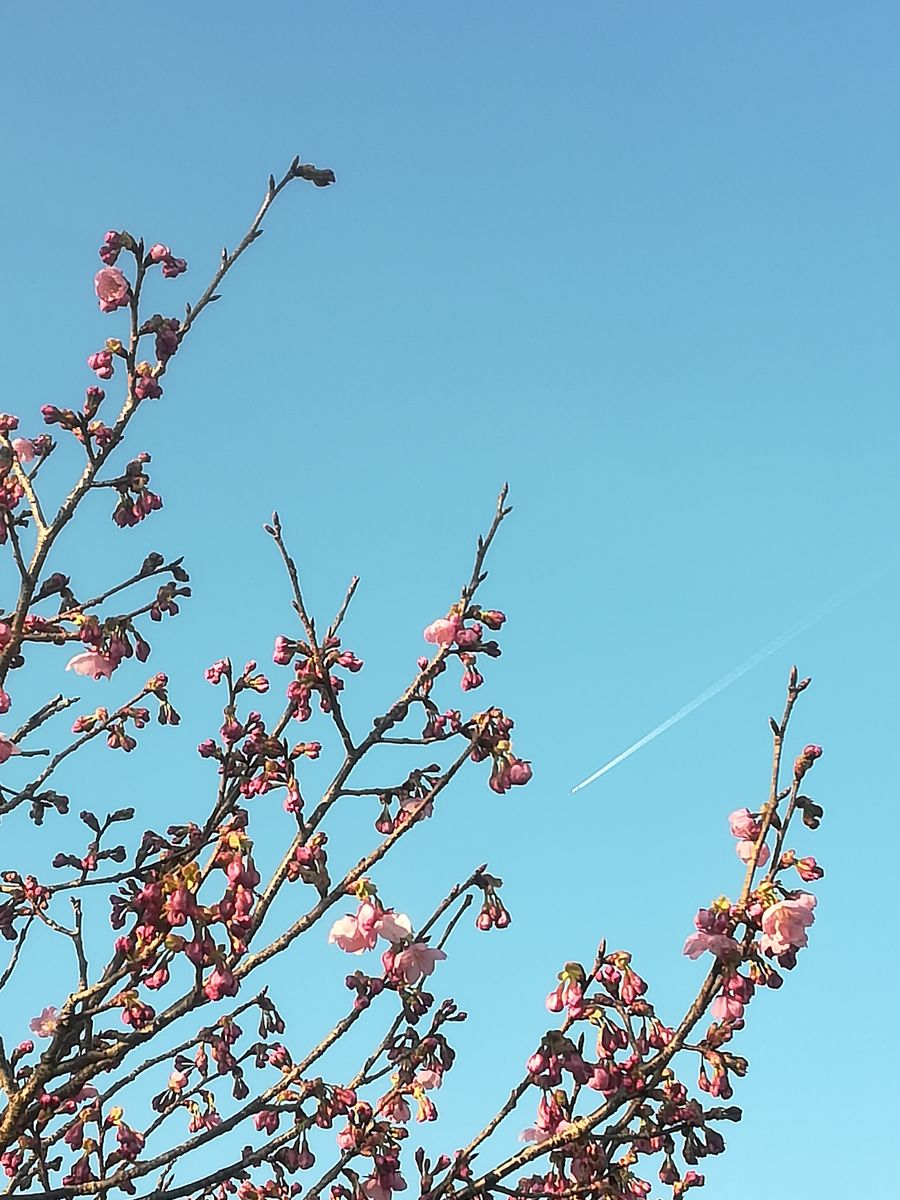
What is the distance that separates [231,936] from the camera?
4.18 metres

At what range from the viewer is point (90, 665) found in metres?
5.33

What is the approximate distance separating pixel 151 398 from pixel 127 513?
51 cm

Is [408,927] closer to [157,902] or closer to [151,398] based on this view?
[157,902]

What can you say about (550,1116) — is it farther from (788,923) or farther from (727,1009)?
(788,923)

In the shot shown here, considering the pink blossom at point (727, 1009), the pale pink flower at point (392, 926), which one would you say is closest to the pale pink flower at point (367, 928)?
the pale pink flower at point (392, 926)

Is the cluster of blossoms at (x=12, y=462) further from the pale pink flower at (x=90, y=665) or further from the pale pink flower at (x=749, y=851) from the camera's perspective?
the pale pink flower at (x=749, y=851)

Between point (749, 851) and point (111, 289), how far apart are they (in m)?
3.56

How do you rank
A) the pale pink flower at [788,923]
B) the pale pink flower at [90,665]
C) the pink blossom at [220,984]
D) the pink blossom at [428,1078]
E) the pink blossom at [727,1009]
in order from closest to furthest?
the pink blossom at [220,984], the pale pink flower at [788,923], the pink blossom at [727,1009], the pink blossom at [428,1078], the pale pink flower at [90,665]

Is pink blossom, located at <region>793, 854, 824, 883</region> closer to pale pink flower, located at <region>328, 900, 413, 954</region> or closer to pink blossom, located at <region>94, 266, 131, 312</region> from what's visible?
pale pink flower, located at <region>328, 900, 413, 954</region>

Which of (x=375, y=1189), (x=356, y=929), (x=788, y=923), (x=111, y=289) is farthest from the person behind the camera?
(x=111, y=289)

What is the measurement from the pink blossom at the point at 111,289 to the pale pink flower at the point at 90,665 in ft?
5.01

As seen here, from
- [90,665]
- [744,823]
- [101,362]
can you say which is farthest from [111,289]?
[744,823]

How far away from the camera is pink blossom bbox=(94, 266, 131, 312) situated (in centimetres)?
509

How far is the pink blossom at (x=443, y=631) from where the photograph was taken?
4.74 m
